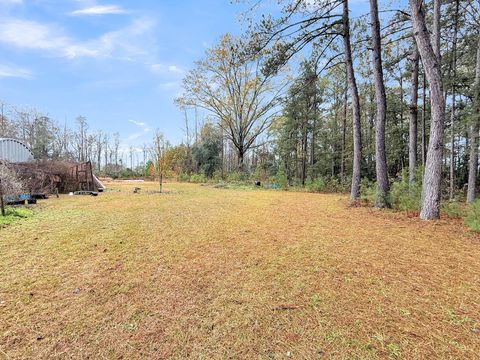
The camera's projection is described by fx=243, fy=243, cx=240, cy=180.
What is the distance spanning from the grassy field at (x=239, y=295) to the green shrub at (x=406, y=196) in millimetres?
1711

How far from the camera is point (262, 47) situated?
6.98m

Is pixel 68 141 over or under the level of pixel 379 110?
over

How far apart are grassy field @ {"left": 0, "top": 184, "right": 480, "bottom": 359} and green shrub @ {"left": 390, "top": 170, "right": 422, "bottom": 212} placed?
171 cm

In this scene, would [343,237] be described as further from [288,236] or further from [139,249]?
[139,249]

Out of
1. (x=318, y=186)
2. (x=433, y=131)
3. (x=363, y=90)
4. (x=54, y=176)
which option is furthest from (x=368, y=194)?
(x=363, y=90)

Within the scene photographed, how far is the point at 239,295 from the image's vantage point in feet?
6.80

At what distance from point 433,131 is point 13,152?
14.2 metres

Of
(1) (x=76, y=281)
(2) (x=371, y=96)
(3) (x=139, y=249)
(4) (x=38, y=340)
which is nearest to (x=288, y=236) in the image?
(3) (x=139, y=249)

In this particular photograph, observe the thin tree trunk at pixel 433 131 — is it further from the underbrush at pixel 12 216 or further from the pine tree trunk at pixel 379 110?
the underbrush at pixel 12 216

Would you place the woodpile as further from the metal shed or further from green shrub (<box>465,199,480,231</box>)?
green shrub (<box>465,199,480,231</box>)

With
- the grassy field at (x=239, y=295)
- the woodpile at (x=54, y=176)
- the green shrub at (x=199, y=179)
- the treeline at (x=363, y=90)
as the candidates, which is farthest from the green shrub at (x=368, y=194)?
the green shrub at (x=199, y=179)

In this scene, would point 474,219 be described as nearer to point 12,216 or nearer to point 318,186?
point 12,216

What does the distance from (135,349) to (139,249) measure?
77.0 inches

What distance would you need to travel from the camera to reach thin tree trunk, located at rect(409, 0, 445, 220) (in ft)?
15.8
